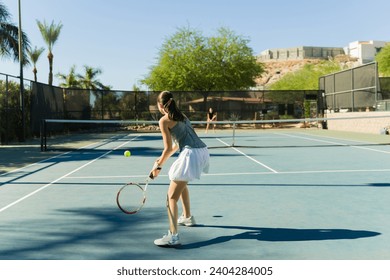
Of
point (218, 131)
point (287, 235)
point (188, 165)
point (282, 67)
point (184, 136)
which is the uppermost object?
point (282, 67)

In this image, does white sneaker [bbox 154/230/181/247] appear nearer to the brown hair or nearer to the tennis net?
the brown hair

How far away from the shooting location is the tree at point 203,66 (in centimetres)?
4319

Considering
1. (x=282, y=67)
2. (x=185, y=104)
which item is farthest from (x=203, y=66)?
(x=282, y=67)

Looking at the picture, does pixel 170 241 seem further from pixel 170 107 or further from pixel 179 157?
pixel 170 107

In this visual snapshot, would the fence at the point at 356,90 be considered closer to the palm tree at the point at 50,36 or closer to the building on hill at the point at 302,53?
the palm tree at the point at 50,36

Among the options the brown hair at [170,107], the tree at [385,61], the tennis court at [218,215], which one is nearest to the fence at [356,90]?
the tennis court at [218,215]

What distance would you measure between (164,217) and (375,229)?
2.51 metres

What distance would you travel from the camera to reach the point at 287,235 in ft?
16.8

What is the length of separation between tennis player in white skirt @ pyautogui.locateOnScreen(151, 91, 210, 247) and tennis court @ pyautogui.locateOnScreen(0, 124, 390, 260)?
285 millimetres

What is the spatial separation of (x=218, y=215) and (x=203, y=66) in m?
38.1

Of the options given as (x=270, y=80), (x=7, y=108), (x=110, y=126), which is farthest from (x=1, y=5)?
(x=270, y=80)

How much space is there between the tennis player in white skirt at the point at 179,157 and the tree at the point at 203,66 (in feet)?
125

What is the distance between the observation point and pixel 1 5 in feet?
83.6
